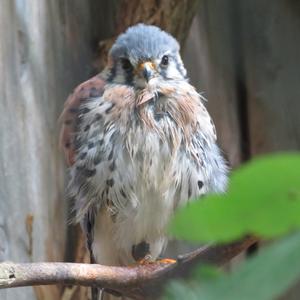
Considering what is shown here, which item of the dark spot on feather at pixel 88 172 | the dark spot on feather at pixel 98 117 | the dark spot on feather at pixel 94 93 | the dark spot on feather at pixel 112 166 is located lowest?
the dark spot on feather at pixel 88 172

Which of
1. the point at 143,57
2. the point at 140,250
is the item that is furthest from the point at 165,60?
the point at 140,250

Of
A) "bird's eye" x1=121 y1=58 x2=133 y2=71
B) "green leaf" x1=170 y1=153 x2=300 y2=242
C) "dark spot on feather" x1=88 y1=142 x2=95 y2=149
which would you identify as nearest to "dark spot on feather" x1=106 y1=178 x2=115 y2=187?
"dark spot on feather" x1=88 y1=142 x2=95 y2=149

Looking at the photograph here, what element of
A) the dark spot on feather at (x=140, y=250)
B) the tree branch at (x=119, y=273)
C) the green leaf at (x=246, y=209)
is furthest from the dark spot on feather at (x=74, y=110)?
the green leaf at (x=246, y=209)

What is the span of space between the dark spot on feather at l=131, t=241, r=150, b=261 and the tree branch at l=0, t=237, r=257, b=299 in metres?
0.45

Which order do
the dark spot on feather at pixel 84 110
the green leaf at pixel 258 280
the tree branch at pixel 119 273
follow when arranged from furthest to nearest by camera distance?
the dark spot on feather at pixel 84 110 → the tree branch at pixel 119 273 → the green leaf at pixel 258 280

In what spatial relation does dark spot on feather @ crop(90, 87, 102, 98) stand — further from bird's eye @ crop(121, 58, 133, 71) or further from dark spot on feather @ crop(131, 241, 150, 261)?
dark spot on feather @ crop(131, 241, 150, 261)

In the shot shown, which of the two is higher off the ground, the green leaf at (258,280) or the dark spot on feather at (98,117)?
the green leaf at (258,280)

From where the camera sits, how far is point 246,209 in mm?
189

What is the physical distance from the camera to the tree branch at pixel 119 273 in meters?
1.46

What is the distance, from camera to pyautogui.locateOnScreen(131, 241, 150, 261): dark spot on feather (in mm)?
2244

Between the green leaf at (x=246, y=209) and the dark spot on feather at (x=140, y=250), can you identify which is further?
the dark spot on feather at (x=140, y=250)

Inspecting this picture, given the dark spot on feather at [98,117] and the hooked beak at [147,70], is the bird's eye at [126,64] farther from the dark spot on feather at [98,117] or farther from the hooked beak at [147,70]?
the dark spot on feather at [98,117]

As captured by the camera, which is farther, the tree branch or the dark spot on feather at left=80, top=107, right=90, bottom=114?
the dark spot on feather at left=80, top=107, right=90, bottom=114

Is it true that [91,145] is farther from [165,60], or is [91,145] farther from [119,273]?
[119,273]
